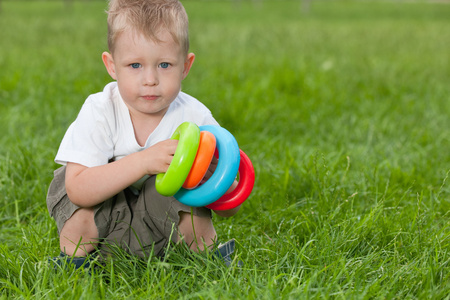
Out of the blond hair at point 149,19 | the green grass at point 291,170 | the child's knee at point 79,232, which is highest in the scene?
the blond hair at point 149,19

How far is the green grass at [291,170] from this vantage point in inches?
76.9

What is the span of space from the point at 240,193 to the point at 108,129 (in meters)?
0.57

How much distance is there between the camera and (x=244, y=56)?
6727 millimetres

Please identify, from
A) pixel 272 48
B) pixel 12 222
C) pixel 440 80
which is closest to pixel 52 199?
pixel 12 222

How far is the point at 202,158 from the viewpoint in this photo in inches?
72.7

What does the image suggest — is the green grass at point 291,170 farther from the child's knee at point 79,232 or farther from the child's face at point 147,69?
the child's face at point 147,69

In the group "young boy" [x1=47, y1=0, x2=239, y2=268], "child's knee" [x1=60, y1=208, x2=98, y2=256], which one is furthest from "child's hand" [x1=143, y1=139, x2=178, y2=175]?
"child's knee" [x1=60, y1=208, x2=98, y2=256]

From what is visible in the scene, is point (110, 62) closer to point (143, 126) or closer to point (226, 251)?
point (143, 126)

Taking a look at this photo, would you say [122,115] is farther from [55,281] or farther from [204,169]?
[55,281]

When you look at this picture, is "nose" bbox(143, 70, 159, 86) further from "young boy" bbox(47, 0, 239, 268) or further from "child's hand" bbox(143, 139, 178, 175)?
"child's hand" bbox(143, 139, 178, 175)

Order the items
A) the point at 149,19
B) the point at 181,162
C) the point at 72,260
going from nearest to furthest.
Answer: the point at 181,162, the point at 149,19, the point at 72,260

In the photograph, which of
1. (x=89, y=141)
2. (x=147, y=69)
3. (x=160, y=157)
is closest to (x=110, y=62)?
(x=147, y=69)

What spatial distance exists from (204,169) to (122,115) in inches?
19.1

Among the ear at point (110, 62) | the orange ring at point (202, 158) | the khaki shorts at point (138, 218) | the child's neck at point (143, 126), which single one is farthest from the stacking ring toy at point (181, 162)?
the ear at point (110, 62)
